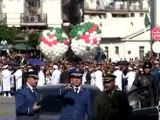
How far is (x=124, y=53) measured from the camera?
281 feet

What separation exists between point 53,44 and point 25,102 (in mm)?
38493

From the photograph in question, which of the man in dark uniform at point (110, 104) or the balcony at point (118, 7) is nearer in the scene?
the man in dark uniform at point (110, 104)

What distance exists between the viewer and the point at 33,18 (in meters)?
73.0

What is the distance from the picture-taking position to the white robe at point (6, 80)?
33531 millimetres

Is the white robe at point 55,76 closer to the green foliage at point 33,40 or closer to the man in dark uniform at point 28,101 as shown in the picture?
the man in dark uniform at point 28,101

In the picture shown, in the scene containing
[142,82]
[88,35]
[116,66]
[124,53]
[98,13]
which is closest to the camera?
[142,82]

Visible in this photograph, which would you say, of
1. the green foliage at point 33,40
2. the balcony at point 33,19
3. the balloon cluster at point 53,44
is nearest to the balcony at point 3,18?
the balcony at point 33,19

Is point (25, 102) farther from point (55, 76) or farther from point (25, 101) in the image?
point (55, 76)

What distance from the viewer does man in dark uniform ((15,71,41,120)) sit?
11.3m

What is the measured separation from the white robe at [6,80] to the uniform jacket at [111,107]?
22.3 metres

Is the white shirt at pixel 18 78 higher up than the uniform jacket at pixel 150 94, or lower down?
lower down

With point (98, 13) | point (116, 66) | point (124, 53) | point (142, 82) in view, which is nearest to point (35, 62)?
point (116, 66)

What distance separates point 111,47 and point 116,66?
56271 millimetres

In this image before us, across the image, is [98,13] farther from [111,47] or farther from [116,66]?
[116,66]
